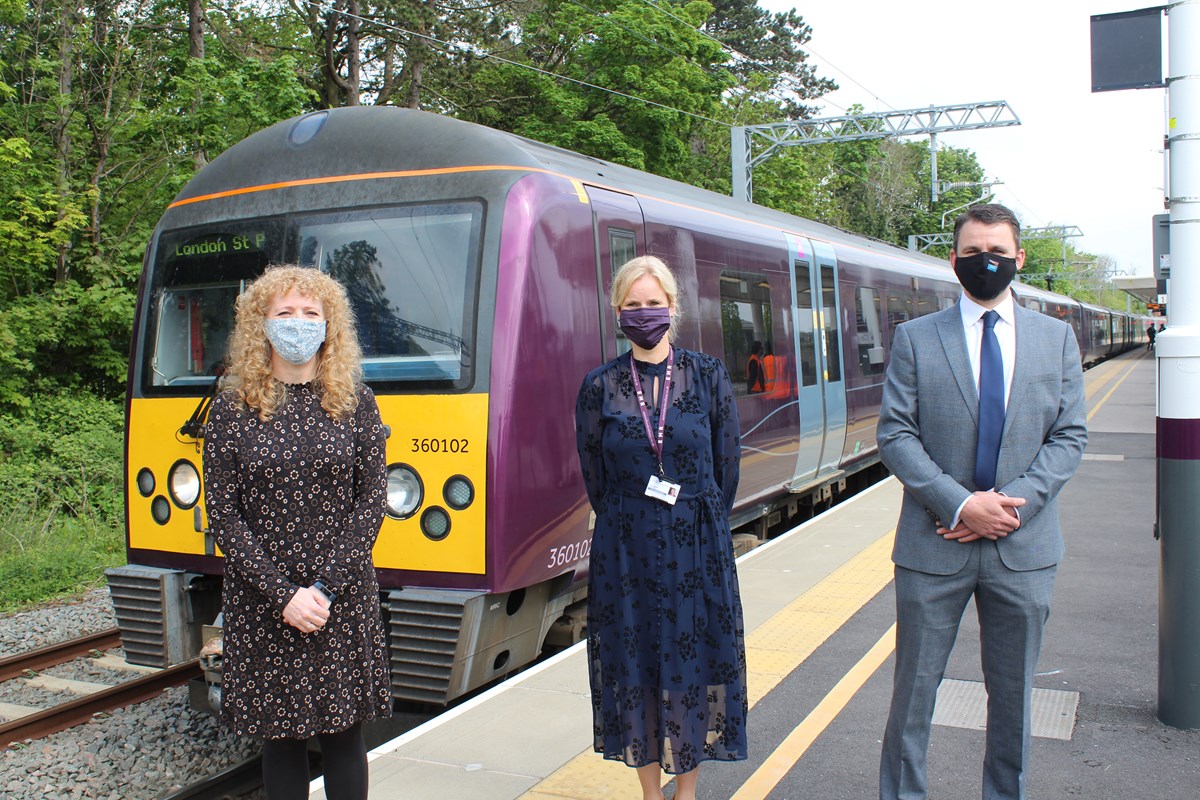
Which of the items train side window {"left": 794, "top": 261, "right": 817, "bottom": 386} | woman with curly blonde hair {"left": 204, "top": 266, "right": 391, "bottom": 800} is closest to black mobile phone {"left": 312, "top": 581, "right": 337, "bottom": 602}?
woman with curly blonde hair {"left": 204, "top": 266, "right": 391, "bottom": 800}

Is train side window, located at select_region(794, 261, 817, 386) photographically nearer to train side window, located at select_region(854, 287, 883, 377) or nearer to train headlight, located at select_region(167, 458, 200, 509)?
train side window, located at select_region(854, 287, 883, 377)

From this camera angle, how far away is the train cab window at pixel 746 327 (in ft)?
24.0

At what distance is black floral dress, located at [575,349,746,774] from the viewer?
3299mm

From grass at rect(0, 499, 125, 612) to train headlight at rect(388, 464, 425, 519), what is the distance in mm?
5556

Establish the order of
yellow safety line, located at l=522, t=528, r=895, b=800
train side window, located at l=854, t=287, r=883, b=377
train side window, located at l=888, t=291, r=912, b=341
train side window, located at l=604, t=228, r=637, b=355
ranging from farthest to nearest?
train side window, located at l=888, t=291, r=912, b=341 < train side window, located at l=854, t=287, r=883, b=377 < train side window, located at l=604, t=228, r=637, b=355 < yellow safety line, located at l=522, t=528, r=895, b=800

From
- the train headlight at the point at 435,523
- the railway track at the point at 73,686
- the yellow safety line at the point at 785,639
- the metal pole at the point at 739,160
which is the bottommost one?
the railway track at the point at 73,686

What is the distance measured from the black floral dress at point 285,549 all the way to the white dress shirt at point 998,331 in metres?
1.82

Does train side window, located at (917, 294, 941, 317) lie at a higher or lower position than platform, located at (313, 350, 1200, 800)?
higher

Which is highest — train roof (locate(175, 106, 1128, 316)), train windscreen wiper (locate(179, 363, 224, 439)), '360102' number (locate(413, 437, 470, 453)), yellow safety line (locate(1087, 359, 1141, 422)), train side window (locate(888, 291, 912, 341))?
train roof (locate(175, 106, 1128, 316))

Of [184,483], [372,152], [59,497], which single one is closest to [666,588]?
[372,152]

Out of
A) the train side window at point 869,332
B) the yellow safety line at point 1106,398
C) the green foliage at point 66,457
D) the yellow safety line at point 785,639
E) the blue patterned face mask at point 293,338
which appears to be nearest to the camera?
the blue patterned face mask at point 293,338

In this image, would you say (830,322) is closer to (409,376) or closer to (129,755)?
(409,376)

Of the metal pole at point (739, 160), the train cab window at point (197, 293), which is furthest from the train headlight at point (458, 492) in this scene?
the metal pole at point (739, 160)

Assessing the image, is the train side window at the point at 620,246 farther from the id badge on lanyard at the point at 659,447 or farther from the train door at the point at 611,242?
the id badge on lanyard at the point at 659,447
